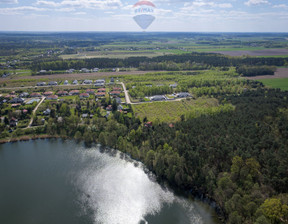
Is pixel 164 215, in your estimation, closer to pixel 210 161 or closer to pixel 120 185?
pixel 120 185

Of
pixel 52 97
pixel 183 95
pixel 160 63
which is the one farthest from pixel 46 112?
pixel 160 63

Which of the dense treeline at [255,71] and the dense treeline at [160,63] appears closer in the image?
the dense treeline at [255,71]

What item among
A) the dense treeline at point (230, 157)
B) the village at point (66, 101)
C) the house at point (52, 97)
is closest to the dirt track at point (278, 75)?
the village at point (66, 101)

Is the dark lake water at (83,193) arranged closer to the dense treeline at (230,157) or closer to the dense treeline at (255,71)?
the dense treeline at (230,157)

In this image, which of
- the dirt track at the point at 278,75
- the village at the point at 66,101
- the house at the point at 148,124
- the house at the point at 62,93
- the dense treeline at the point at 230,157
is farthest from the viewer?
the dirt track at the point at 278,75

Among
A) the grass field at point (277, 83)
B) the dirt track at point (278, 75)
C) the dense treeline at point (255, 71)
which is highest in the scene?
the dense treeline at point (255, 71)

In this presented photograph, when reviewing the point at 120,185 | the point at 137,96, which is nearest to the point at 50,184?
the point at 120,185
